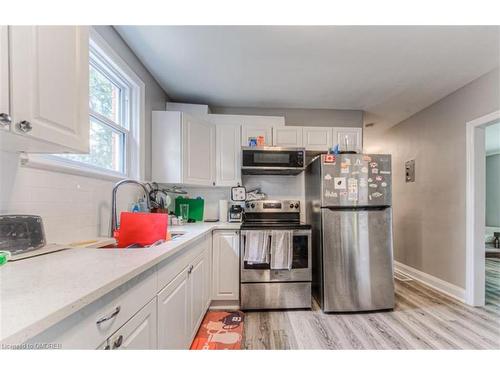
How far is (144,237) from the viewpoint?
1.30 meters

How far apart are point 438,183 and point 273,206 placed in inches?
85.7

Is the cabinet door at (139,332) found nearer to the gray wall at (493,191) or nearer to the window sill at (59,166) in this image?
the window sill at (59,166)

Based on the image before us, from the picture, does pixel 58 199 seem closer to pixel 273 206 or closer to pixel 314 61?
pixel 273 206

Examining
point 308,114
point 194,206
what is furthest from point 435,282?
point 194,206

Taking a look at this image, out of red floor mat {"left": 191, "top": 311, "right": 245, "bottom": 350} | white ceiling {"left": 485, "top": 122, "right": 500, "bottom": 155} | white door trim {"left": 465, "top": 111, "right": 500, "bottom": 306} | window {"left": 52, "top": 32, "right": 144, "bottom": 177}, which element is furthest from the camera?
white ceiling {"left": 485, "top": 122, "right": 500, "bottom": 155}

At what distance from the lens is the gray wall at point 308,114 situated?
2941 millimetres

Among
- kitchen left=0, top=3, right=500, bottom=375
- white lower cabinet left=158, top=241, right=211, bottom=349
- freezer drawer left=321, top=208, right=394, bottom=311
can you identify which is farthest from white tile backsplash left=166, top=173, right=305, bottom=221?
white lower cabinet left=158, top=241, right=211, bottom=349

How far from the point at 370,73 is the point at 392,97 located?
30.8 inches

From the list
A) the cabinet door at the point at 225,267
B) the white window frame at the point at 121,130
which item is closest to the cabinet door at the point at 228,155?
the cabinet door at the point at 225,267

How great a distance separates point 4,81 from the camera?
2.21 ft

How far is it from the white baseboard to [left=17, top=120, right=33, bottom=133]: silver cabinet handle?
379cm

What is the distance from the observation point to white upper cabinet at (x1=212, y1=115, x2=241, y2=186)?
101 inches

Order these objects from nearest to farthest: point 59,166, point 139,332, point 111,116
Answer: point 139,332 → point 59,166 → point 111,116

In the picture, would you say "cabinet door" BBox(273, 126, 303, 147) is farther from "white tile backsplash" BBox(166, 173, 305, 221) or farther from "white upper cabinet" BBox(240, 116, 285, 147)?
"white tile backsplash" BBox(166, 173, 305, 221)
